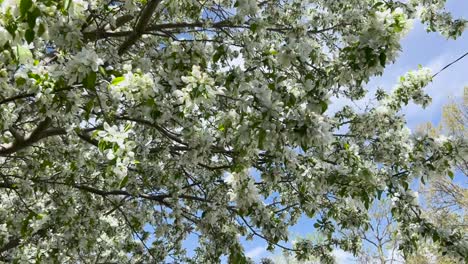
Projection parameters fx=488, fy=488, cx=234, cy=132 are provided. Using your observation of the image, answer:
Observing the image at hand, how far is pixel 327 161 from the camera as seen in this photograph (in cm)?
482

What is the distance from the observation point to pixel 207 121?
525cm

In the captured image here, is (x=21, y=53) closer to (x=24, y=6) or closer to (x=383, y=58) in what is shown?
(x=24, y=6)

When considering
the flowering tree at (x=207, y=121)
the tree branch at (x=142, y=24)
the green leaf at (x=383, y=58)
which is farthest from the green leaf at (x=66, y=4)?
the tree branch at (x=142, y=24)

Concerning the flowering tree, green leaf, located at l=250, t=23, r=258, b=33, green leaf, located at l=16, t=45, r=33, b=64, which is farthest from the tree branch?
green leaf, located at l=16, t=45, r=33, b=64

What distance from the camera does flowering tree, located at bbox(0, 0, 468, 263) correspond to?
3232 mm

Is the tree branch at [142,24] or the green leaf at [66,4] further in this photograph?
the tree branch at [142,24]

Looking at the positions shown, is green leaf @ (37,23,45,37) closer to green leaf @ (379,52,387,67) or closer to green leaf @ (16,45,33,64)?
green leaf @ (16,45,33,64)

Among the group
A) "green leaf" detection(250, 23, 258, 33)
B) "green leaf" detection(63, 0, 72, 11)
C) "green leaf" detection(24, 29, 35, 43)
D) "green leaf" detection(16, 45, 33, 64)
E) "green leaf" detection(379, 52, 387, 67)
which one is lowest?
"green leaf" detection(24, 29, 35, 43)

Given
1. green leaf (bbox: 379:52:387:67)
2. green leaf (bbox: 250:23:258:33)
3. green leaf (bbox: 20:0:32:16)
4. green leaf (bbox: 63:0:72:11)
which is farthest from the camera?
green leaf (bbox: 250:23:258:33)

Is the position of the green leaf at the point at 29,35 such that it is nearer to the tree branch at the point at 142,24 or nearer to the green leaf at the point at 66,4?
the green leaf at the point at 66,4

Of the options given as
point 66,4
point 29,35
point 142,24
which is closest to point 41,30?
point 29,35

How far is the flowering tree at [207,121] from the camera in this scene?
3232 mm

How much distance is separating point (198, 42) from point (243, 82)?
3.12ft

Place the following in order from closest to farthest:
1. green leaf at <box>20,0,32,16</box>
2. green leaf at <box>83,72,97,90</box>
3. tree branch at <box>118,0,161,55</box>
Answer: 1. green leaf at <box>20,0,32,16</box>
2. green leaf at <box>83,72,97,90</box>
3. tree branch at <box>118,0,161,55</box>
